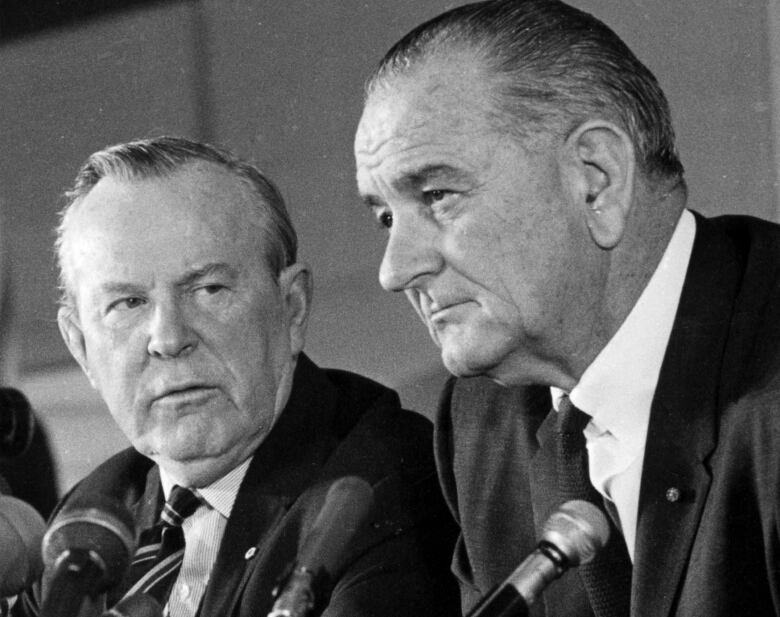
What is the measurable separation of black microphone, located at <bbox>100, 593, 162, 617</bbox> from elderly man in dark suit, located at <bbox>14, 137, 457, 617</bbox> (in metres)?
0.42

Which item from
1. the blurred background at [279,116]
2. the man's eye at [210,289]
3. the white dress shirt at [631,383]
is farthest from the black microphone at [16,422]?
the white dress shirt at [631,383]

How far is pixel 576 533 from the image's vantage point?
1.04 m

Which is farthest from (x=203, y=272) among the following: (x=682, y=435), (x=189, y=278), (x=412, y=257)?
(x=682, y=435)

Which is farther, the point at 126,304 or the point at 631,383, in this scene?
the point at 126,304

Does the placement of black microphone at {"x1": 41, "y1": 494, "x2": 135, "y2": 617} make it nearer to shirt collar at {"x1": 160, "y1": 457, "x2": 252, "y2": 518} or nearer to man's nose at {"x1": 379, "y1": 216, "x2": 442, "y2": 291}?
man's nose at {"x1": 379, "y1": 216, "x2": 442, "y2": 291}

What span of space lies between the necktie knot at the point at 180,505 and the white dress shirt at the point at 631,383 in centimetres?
59

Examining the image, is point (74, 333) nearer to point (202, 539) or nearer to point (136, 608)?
point (202, 539)

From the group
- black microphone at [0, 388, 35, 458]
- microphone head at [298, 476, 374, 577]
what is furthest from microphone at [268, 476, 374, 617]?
black microphone at [0, 388, 35, 458]

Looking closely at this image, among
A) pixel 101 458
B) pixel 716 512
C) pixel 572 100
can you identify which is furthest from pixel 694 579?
pixel 101 458

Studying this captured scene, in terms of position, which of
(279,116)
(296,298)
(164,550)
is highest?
(279,116)

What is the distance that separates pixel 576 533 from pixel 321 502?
0.62m

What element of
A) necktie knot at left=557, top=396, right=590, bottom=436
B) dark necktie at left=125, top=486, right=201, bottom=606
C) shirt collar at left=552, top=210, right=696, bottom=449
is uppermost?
shirt collar at left=552, top=210, right=696, bottom=449

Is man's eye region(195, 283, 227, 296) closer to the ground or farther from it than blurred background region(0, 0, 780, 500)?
closer to the ground

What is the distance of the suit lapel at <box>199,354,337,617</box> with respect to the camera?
165 centimetres
